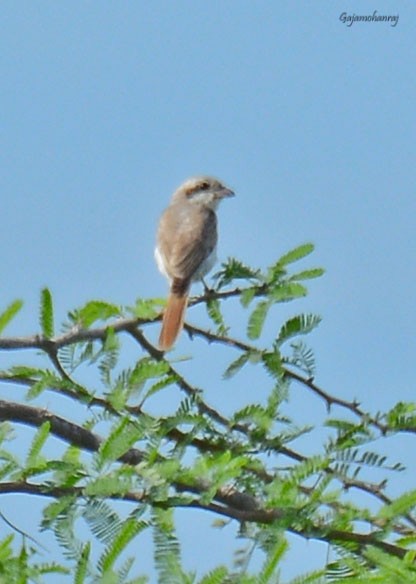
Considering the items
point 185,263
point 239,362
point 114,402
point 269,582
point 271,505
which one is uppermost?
point 185,263

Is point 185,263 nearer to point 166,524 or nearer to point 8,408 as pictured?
point 8,408

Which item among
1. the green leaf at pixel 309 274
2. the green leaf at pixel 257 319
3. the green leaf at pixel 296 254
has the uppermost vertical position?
the green leaf at pixel 296 254

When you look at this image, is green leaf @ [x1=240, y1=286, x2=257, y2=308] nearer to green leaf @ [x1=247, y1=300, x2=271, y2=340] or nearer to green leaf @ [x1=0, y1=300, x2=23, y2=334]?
green leaf @ [x1=247, y1=300, x2=271, y2=340]

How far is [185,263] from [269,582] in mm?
5166

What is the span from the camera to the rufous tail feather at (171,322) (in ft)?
20.6

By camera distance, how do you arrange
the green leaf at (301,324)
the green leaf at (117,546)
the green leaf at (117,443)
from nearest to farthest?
the green leaf at (117,546)
the green leaf at (117,443)
the green leaf at (301,324)

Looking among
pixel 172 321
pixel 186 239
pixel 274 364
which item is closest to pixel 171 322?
pixel 172 321

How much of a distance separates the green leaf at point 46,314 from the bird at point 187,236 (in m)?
1.38

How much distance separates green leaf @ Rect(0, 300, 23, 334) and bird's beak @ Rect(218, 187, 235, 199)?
6944 mm

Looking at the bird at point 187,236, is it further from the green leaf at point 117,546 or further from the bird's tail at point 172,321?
the green leaf at point 117,546

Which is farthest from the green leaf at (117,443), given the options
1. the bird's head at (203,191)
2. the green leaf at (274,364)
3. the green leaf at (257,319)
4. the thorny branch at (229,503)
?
the bird's head at (203,191)

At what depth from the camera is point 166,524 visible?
14.3ft

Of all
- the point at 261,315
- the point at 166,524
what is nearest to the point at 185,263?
the point at 261,315

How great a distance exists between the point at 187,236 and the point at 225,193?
213 centimetres
